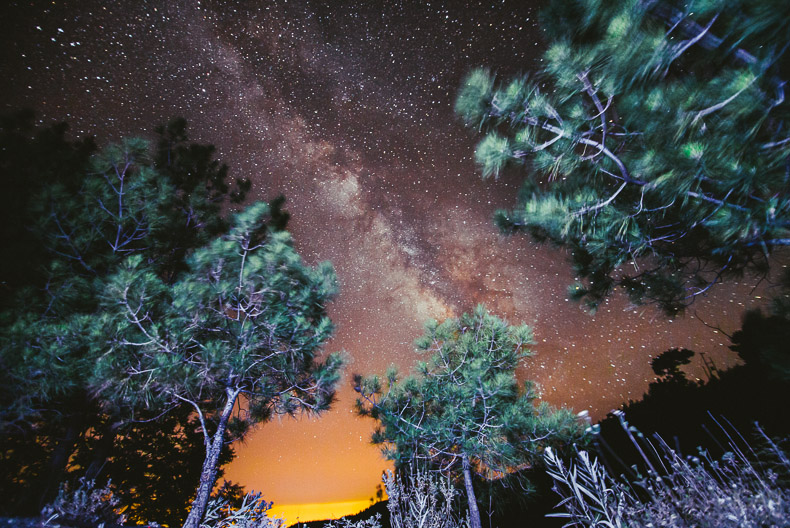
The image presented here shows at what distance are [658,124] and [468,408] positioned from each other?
553 centimetres

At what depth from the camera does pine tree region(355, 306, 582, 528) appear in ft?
17.8

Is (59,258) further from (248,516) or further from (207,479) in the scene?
(248,516)

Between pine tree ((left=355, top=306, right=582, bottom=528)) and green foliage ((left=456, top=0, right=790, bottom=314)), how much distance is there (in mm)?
3653

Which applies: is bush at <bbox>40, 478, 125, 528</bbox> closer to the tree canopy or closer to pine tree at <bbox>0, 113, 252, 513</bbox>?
the tree canopy

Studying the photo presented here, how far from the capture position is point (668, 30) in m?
1.95

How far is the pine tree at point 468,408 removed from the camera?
17.8 feet

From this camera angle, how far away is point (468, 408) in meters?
5.77

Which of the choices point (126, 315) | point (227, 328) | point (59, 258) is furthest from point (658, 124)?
point (59, 258)

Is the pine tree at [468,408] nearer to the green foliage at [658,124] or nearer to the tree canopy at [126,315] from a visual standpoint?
the tree canopy at [126,315]

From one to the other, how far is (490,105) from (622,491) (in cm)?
324

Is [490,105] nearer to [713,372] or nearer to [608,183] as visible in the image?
[608,183]

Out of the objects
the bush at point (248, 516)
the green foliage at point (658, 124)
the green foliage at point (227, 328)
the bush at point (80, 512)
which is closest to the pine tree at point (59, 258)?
the green foliage at point (227, 328)

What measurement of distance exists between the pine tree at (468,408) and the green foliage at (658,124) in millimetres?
3653

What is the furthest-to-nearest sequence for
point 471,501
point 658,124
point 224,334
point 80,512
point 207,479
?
point 471,501
point 224,334
point 207,479
point 80,512
point 658,124
